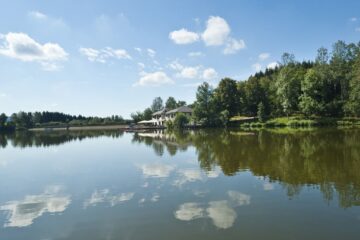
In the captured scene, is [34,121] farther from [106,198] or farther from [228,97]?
[106,198]

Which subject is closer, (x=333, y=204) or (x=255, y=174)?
(x=333, y=204)

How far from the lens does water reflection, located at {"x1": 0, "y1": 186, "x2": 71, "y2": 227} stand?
886 centimetres

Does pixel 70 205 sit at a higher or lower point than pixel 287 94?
lower

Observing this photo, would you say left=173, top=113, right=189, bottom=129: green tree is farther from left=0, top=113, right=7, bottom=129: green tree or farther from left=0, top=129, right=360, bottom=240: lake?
left=0, top=113, right=7, bottom=129: green tree

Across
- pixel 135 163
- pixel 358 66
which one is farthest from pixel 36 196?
pixel 358 66

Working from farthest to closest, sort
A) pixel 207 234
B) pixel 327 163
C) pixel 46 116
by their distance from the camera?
pixel 46 116
pixel 327 163
pixel 207 234

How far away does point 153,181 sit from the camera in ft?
43.3

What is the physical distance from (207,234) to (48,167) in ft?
51.2

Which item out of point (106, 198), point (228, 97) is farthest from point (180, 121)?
point (106, 198)

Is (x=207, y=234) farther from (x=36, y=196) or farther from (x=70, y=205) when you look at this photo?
(x=36, y=196)

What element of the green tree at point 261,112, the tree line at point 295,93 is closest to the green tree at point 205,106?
the tree line at point 295,93

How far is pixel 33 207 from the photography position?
1017cm

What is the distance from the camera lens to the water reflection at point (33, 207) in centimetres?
886

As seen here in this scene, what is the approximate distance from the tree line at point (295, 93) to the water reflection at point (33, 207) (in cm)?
5410
